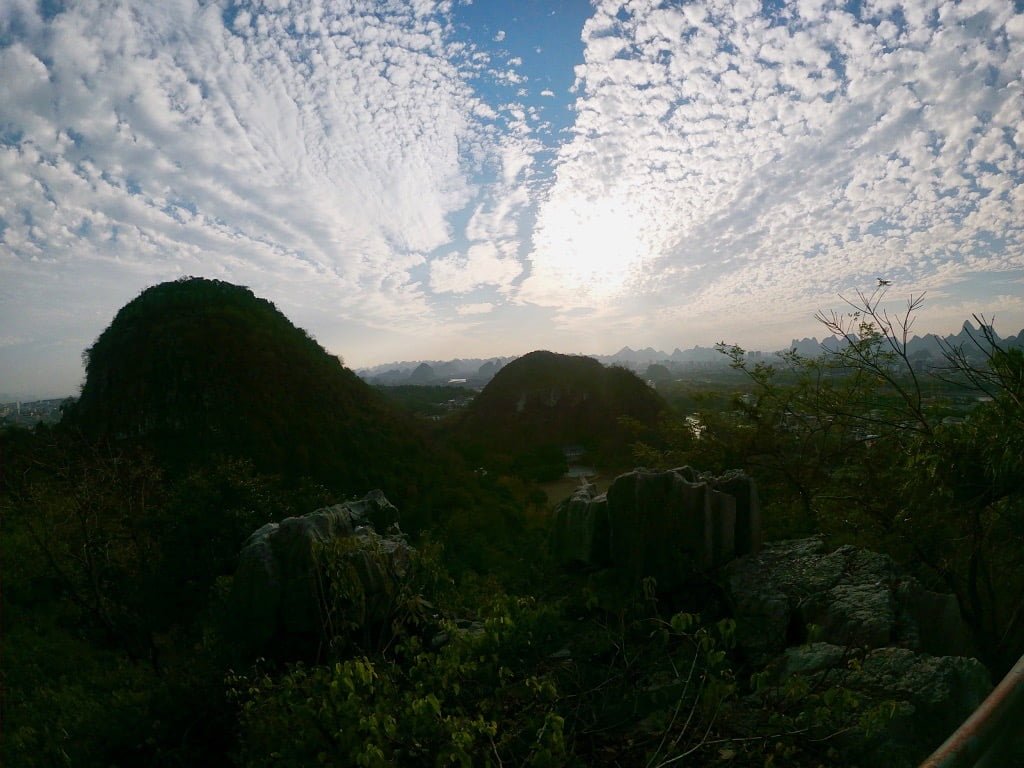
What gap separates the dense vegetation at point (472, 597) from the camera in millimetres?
3863

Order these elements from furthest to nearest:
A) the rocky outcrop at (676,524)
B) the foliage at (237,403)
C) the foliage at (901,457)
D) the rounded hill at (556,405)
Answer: the rounded hill at (556,405) → the foliage at (237,403) → the rocky outcrop at (676,524) → the foliage at (901,457)

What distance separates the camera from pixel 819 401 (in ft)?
29.4

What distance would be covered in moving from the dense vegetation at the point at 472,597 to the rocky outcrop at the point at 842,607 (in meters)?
0.44

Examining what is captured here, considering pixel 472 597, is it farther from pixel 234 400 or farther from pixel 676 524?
pixel 234 400

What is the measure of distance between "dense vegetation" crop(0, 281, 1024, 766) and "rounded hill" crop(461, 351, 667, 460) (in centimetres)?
1775

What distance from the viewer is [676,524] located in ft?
24.5

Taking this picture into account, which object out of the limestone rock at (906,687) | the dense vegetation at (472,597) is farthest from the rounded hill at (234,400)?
the limestone rock at (906,687)

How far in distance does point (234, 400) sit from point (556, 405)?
2575 cm

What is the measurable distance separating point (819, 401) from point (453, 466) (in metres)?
20.2

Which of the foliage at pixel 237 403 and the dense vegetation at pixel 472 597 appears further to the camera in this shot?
the foliage at pixel 237 403

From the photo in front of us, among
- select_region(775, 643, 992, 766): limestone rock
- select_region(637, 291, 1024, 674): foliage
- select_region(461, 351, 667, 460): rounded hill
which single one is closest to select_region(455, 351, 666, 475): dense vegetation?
select_region(461, 351, 667, 460): rounded hill

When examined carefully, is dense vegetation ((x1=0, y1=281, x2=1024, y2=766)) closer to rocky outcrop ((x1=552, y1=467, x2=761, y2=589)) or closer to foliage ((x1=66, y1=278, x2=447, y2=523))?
foliage ((x1=66, y1=278, x2=447, y2=523))

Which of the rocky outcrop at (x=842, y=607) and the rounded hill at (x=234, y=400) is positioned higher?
the rounded hill at (x=234, y=400)

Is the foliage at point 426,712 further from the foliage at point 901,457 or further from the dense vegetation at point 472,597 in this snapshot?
the foliage at point 901,457
